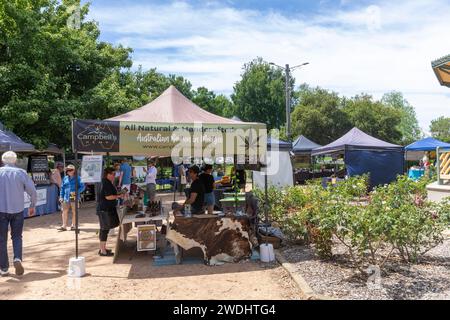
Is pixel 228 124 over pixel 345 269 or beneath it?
over

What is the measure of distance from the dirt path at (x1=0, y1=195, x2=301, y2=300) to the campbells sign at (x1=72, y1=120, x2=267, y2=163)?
1.98m

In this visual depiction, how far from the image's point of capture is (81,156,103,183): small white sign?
10195mm

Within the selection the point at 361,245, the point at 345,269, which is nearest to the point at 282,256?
the point at 345,269

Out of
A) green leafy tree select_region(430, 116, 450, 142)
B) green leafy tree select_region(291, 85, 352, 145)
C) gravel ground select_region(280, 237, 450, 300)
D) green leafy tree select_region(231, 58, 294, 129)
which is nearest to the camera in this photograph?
gravel ground select_region(280, 237, 450, 300)


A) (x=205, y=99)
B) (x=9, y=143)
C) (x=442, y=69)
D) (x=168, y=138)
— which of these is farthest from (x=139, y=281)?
(x=205, y=99)

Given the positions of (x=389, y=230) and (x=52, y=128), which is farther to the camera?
(x=52, y=128)

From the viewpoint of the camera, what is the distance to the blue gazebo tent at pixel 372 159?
58.2 feet

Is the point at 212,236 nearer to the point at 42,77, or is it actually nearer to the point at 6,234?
the point at 6,234

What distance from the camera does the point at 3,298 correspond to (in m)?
5.46

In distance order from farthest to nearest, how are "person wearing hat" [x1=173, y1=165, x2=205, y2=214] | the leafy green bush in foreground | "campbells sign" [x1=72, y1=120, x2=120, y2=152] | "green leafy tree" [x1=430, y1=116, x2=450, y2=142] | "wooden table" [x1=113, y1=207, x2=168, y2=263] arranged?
"green leafy tree" [x1=430, y1=116, x2=450, y2=142], "person wearing hat" [x1=173, y1=165, x2=205, y2=214], "wooden table" [x1=113, y1=207, x2=168, y2=263], "campbells sign" [x1=72, y1=120, x2=120, y2=152], the leafy green bush in foreground

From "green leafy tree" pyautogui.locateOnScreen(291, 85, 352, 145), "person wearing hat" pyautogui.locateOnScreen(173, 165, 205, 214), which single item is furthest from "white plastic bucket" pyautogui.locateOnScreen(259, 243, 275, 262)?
"green leafy tree" pyautogui.locateOnScreen(291, 85, 352, 145)

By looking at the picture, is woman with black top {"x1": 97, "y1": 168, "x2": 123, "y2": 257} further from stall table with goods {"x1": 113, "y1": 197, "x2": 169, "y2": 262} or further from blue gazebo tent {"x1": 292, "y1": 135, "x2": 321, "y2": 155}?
blue gazebo tent {"x1": 292, "y1": 135, "x2": 321, "y2": 155}

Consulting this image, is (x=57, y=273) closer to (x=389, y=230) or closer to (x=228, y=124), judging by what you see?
(x=228, y=124)

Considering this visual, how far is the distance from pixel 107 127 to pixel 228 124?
2082mm
